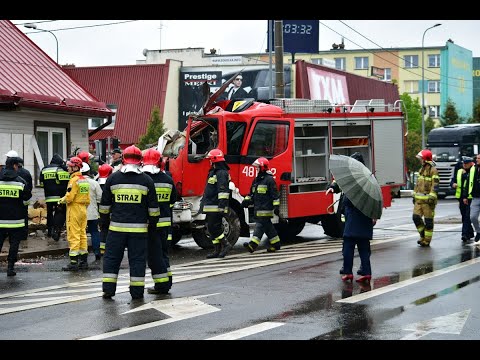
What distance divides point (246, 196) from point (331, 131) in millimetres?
2963

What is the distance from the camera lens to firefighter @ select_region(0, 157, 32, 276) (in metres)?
14.0

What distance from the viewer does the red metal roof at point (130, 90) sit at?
53094 millimetres

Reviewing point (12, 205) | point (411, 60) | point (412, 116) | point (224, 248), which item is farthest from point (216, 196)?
point (411, 60)

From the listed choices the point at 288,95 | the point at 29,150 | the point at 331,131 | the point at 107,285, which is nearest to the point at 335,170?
the point at 107,285

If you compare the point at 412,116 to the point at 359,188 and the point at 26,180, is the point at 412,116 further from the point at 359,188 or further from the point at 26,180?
the point at 359,188

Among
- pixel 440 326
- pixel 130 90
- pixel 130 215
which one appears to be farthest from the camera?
pixel 130 90

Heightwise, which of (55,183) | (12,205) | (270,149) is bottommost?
(12,205)

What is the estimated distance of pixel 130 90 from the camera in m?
53.8

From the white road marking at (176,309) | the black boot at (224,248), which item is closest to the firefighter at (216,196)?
the black boot at (224,248)

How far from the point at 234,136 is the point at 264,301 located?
722 centimetres

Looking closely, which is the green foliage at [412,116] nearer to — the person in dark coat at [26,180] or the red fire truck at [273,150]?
the red fire truck at [273,150]

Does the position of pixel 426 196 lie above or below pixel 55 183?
below

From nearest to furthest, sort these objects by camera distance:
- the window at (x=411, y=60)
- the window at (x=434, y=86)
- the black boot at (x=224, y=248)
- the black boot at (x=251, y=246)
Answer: the black boot at (x=224, y=248)
the black boot at (x=251, y=246)
the window at (x=434, y=86)
the window at (x=411, y=60)
